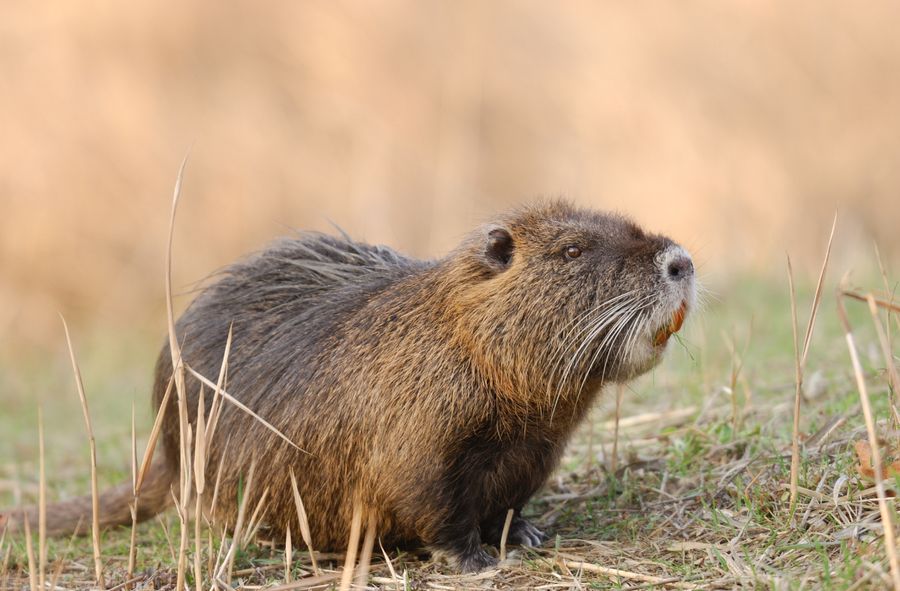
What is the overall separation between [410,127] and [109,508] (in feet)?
23.0

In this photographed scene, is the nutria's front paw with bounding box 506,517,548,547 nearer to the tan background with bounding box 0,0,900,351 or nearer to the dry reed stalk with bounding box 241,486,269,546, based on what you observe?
the dry reed stalk with bounding box 241,486,269,546

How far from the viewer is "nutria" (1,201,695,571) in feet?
10.5

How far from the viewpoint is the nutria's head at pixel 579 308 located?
124 inches

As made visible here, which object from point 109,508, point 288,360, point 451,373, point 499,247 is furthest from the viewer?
point 109,508

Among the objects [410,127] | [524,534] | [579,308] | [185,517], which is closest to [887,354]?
[579,308]

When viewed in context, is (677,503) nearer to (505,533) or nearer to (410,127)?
(505,533)

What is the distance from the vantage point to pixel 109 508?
4.25 m

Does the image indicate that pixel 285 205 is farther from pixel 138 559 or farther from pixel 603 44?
pixel 138 559

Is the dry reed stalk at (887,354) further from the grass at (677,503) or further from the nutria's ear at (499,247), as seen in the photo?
the nutria's ear at (499,247)

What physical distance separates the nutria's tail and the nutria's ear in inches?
61.3

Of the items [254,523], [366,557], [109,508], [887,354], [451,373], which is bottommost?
[109,508]

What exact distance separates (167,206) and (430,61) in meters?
3.18

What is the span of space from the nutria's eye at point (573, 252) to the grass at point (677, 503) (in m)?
0.45

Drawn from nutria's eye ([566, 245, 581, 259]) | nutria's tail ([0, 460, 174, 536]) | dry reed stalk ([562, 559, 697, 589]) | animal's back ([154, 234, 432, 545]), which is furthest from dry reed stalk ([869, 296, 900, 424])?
nutria's tail ([0, 460, 174, 536])
